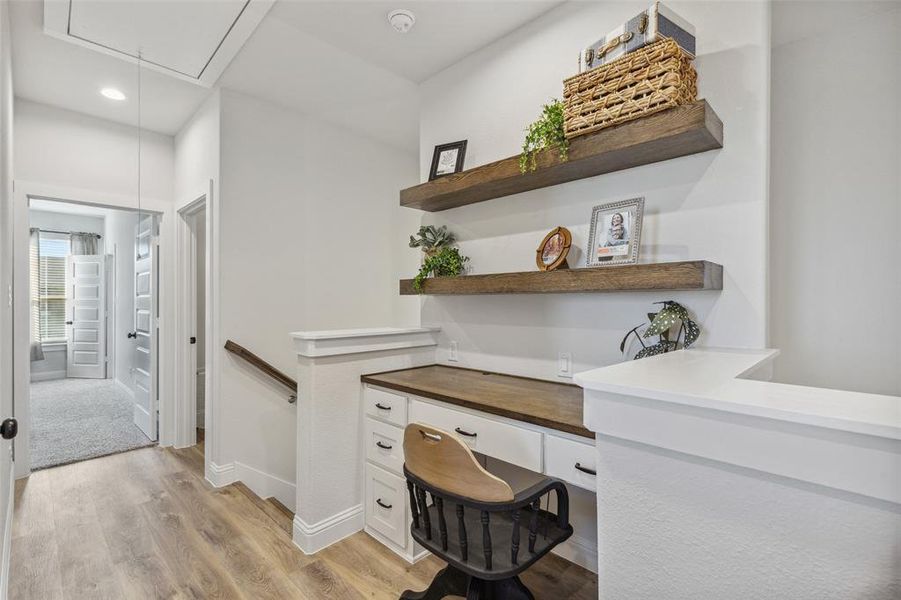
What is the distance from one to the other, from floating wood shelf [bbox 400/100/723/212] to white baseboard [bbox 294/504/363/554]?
5.82 ft

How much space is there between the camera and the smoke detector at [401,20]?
2191mm

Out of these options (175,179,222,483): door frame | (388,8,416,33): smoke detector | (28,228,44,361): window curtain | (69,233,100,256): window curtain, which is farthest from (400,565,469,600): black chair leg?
(69,233,100,256): window curtain

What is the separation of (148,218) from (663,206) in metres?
4.19

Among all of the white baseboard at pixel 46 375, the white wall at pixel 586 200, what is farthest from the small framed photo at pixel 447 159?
the white baseboard at pixel 46 375

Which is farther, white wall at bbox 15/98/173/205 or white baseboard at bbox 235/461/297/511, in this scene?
white wall at bbox 15/98/173/205

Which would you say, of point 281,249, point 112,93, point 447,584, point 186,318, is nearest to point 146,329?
point 186,318

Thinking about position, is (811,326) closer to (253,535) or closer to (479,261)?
(479,261)

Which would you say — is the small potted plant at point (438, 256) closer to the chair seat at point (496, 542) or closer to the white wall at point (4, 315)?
the chair seat at point (496, 542)

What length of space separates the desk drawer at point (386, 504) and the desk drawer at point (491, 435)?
1.30 feet

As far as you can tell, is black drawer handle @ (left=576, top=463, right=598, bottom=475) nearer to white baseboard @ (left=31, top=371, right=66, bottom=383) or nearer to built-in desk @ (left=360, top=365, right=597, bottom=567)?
built-in desk @ (left=360, top=365, right=597, bottom=567)

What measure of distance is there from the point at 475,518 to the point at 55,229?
8.17 metres

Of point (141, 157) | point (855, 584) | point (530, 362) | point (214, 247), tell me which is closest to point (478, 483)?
point (855, 584)

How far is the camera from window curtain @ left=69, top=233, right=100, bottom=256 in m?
6.64

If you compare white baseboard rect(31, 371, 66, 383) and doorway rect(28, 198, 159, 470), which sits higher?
doorway rect(28, 198, 159, 470)
